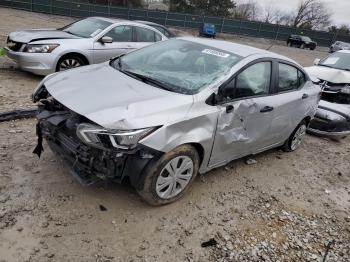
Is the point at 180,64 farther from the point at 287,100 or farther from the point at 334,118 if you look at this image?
the point at 334,118

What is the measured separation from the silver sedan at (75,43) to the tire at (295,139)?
4.40 m

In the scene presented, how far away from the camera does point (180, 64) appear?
161 inches

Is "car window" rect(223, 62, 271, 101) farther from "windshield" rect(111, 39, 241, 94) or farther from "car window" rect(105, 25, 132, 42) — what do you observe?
"car window" rect(105, 25, 132, 42)

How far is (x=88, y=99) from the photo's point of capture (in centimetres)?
330

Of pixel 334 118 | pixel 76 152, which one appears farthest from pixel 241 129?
pixel 334 118

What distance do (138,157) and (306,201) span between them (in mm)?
2397

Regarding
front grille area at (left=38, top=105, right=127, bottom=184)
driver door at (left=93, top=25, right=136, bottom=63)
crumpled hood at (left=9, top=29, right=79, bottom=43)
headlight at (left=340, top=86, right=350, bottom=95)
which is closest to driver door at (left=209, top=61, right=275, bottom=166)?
front grille area at (left=38, top=105, right=127, bottom=184)

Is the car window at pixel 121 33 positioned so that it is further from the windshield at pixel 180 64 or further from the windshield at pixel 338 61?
the windshield at pixel 338 61

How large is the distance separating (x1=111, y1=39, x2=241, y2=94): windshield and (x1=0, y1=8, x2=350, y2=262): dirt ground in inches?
49.4

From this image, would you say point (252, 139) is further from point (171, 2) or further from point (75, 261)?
point (171, 2)

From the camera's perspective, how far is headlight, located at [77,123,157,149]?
9.86ft

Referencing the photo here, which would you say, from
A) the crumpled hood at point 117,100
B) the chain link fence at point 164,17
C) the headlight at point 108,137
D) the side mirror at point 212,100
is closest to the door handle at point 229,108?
the side mirror at point 212,100

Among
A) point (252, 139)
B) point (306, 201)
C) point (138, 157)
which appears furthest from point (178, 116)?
point (306, 201)

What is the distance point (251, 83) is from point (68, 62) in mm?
4632
